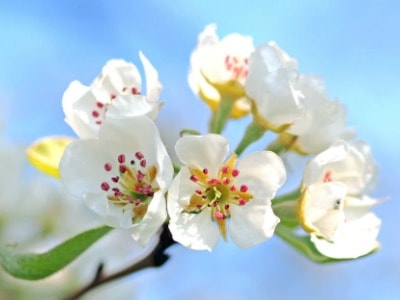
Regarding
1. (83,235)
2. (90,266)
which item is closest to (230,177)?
(83,235)

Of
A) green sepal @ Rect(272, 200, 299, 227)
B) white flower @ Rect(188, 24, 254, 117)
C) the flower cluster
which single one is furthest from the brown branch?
white flower @ Rect(188, 24, 254, 117)

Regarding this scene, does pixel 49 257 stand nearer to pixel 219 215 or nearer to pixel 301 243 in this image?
pixel 219 215

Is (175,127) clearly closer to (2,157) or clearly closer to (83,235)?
(2,157)

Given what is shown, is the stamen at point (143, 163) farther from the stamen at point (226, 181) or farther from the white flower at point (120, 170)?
the stamen at point (226, 181)

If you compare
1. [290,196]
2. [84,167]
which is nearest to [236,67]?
[290,196]

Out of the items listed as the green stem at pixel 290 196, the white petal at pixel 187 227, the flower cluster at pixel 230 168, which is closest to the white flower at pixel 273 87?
the flower cluster at pixel 230 168

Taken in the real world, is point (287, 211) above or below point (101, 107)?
below

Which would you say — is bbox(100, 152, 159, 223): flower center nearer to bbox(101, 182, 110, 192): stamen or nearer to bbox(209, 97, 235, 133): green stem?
bbox(101, 182, 110, 192): stamen
